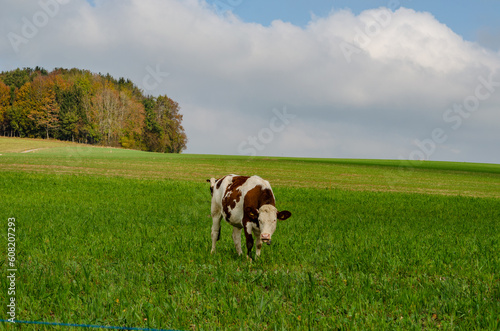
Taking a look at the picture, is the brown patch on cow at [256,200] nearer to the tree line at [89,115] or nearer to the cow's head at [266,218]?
→ the cow's head at [266,218]

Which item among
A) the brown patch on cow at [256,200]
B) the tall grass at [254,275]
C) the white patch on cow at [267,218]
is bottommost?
the tall grass at [254,275]

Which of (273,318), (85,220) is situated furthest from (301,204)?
(273,318)

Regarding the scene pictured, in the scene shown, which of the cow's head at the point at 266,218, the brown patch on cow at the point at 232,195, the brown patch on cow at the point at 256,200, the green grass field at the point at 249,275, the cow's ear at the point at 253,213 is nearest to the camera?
the green grass field at the point at 249,275

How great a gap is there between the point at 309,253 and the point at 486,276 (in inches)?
146

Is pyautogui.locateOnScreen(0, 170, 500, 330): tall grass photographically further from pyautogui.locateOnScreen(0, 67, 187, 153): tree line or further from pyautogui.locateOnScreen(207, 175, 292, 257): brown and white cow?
pyautogui.locateOnScreen(0, 67, 187, 153): tree line

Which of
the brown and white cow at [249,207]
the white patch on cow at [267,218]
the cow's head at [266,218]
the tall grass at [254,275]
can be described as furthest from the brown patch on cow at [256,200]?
the tall grass at [254,275]

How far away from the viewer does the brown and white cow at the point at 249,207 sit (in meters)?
7.47

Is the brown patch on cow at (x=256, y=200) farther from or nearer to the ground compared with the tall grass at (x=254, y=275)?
farther from the ground

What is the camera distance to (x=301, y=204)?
22.9m

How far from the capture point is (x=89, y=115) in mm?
105625

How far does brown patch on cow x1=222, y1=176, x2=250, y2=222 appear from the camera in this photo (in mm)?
8432

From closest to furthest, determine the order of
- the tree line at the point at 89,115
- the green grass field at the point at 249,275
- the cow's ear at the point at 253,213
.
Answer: the green grass field at the point at 249,275
the cow's ear at the point at 253,213
the tree line at the point at 89,115

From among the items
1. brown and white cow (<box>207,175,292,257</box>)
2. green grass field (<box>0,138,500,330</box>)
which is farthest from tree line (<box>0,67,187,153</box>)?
brown and white cow (<box>207,175,292,257</box>)

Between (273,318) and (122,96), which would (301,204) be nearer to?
(273,318)
